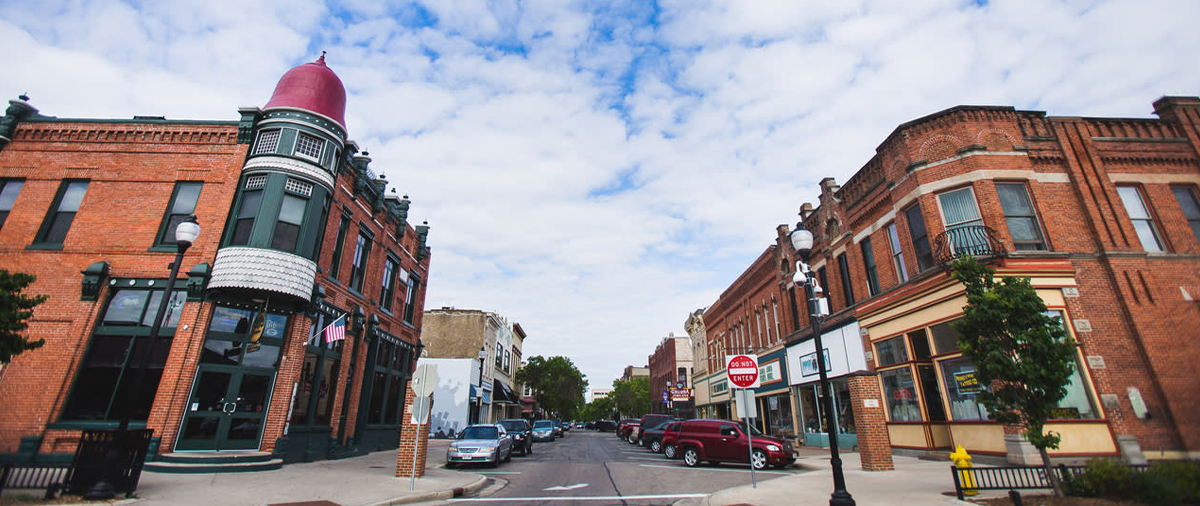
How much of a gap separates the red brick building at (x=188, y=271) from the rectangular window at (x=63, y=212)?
0.14ft

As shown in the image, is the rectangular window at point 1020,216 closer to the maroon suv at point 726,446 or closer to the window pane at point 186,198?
the maroon suv at point 726,446

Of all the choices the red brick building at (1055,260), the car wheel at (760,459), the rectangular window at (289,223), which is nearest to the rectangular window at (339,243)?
the rectangular window at (289,223)

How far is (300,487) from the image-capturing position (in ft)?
35.4

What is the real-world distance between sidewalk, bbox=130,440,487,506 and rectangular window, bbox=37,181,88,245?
929 cm

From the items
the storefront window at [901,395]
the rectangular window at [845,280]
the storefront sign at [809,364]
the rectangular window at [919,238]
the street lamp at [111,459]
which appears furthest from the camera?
the storefront sign at [809,364]

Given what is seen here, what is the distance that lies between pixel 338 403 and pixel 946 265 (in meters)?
21.6

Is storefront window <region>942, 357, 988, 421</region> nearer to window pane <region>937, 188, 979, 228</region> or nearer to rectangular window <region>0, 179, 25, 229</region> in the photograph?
window pane <region>937, 188, 979, 228</region>

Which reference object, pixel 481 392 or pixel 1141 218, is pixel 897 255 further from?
pixel 481 392

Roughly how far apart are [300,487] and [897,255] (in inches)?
790

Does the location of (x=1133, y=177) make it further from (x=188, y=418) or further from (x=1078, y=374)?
(x=188, y=418)

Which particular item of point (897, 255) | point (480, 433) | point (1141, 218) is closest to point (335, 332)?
point (480, 433)

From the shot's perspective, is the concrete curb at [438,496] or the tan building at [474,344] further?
the tan building at [474,344]

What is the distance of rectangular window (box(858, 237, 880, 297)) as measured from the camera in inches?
782

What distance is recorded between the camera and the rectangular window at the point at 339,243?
18.4 m
